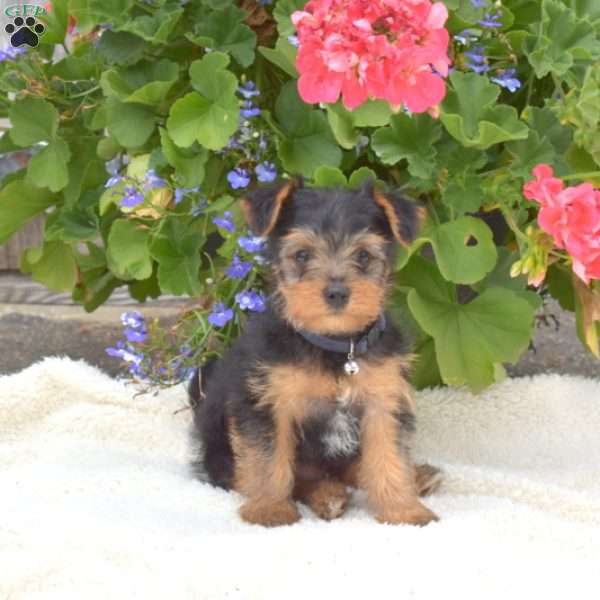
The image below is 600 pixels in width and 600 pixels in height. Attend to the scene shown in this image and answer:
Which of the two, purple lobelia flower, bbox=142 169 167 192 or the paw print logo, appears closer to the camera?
purple lobelia flower, bbox=142 169 167 192

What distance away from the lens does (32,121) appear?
4.30 metres

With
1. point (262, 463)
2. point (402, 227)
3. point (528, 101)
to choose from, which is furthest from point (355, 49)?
point (262, 463)

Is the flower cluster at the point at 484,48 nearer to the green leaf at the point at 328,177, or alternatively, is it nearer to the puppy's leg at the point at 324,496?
the green leaf at the point at 328,177

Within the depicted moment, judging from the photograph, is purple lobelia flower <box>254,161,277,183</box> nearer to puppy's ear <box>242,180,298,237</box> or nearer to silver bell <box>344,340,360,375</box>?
→ puppy's ear <box>242,180,298,237</box>

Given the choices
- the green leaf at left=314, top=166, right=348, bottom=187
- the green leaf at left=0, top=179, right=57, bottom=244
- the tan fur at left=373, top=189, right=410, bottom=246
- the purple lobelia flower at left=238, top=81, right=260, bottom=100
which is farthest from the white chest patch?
the green leaf at left=0, top=179, right=57, bottom=244

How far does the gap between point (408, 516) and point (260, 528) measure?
510mm

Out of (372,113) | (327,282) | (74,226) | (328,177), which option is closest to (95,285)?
(74,226)

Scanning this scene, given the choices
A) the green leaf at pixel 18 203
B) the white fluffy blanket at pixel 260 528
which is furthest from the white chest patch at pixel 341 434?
the green leaf at pixel 18 203

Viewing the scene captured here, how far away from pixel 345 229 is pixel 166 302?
13.5 feet

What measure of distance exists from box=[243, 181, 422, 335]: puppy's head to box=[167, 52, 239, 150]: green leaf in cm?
49

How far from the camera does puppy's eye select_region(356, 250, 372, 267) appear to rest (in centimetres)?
325

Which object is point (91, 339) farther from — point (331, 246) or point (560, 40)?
point (560, 40)

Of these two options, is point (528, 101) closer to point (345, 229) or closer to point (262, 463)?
point (345, 229)

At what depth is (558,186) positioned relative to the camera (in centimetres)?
330
